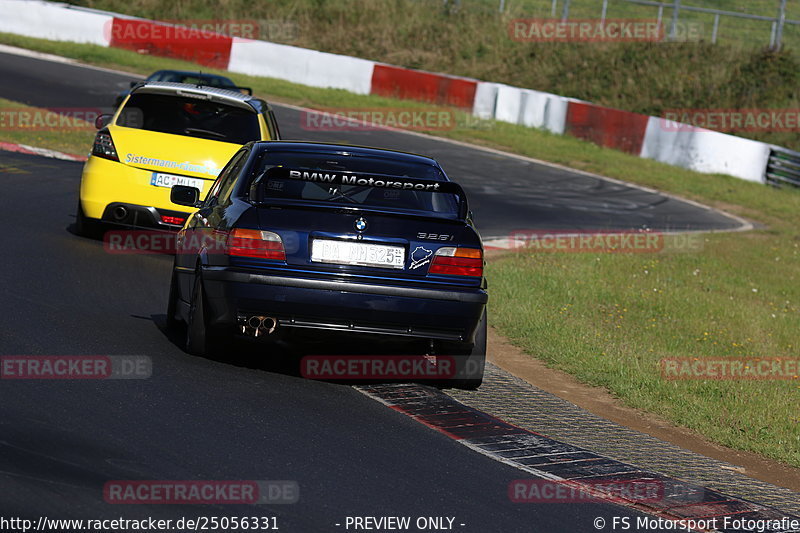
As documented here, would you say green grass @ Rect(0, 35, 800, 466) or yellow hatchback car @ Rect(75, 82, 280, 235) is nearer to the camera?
green grass @ Rect(0, 35, 800, 466)

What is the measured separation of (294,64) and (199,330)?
2860 centimetres

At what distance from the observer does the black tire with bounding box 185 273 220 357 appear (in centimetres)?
735

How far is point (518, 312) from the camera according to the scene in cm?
1138

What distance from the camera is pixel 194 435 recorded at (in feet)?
19.6

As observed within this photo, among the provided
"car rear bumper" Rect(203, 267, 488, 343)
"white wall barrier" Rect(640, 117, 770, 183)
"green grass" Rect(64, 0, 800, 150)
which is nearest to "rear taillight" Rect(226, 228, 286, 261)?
"car rear bumper" Rect(203, 267, 488, 343)

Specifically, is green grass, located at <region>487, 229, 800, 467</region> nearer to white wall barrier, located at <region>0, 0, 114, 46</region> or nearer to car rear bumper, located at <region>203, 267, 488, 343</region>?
car rear bumper, located at <region>203, 267, 488, 343</region>

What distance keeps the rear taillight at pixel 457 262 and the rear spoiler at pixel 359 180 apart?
29 cm

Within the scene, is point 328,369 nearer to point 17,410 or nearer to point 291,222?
point 291,222

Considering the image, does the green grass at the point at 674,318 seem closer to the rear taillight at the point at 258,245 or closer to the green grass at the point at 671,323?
the green grass at the point at 671,323

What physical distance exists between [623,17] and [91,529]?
1419 inches

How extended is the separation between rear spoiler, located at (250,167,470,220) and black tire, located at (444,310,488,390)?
785 mm

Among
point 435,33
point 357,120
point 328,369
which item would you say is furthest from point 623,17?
point 328,369

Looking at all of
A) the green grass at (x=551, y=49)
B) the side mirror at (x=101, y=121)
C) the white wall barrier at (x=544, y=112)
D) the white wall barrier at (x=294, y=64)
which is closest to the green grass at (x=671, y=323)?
the side mirror at (x=101, y=121)

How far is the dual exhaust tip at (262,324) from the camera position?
7059 mm
